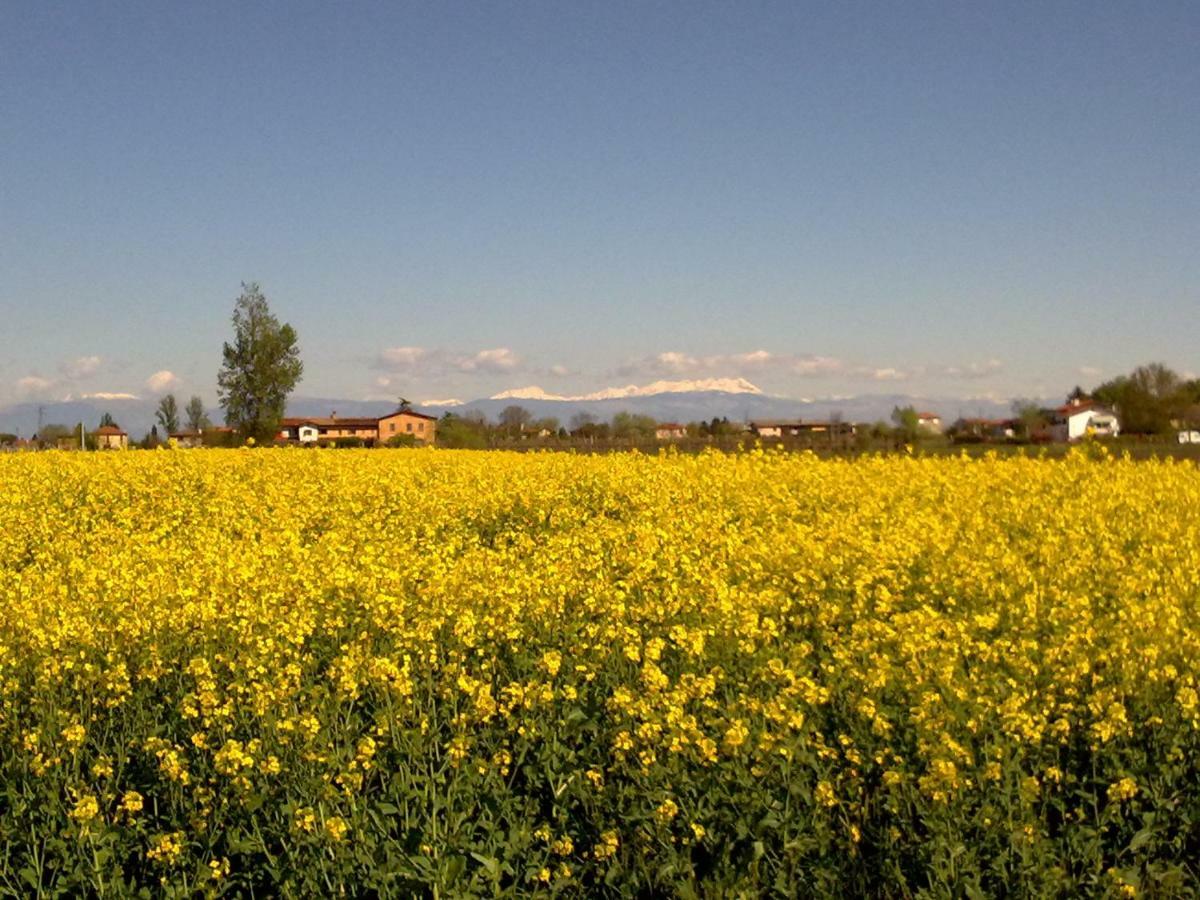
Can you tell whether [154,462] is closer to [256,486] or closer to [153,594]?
[256,486]

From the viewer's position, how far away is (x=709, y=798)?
16.8ft

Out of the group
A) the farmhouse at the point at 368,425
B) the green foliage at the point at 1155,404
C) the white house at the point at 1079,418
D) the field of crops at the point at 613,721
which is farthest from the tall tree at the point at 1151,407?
the farmhouse at the point at 368,425

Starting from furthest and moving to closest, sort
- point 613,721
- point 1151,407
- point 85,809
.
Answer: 1. point 1151,407
2. point 613,721
3. point 85,809

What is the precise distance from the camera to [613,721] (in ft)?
19.7

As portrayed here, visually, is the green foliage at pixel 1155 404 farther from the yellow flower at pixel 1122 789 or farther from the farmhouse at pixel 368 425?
the farmhouse at pixel 368 425

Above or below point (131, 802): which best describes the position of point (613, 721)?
above

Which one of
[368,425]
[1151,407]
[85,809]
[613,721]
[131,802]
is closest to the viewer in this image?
[85,809]

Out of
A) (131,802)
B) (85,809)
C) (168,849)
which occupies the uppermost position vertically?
(85,809)

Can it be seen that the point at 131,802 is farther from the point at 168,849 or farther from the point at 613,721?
the point at 613,721

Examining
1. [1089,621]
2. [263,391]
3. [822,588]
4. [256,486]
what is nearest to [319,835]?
[822,588]

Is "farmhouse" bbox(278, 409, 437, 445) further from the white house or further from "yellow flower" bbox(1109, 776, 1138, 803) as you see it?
"yellow flower" bbox(1109, 776, 1138, 803)

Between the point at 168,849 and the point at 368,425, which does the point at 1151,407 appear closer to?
the point at 168,849

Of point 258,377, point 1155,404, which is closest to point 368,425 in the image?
point 258,377

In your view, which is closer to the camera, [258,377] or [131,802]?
[131,802]
